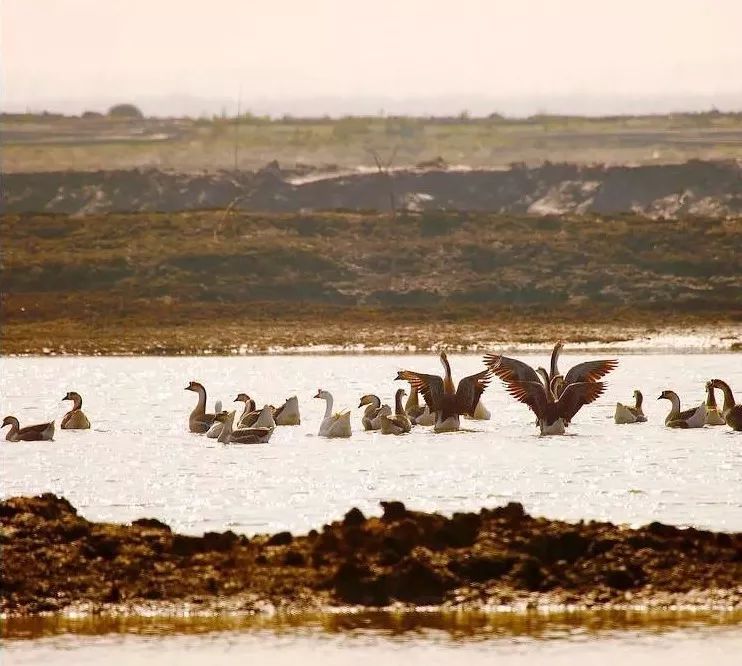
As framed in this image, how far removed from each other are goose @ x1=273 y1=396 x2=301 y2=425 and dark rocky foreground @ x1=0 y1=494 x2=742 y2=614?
42.5 feet

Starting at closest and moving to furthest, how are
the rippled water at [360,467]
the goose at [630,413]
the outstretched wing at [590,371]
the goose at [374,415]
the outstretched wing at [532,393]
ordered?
the rippled water at [360,467]
the outstretched wing at [532,393]
the outstretched wing at [590,371]
the goose at [374,415]
the goose at [630,413]

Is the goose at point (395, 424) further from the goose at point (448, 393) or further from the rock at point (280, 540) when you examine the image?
the rock at point (280, 540)

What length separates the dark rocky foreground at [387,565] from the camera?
47.5 ft

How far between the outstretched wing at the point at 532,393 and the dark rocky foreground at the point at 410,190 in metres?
58.5

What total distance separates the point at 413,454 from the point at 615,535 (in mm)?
9860

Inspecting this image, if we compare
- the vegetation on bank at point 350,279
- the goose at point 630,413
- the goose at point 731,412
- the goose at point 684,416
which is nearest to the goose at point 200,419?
the goose at point 630,413

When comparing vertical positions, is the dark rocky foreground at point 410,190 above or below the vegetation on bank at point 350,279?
above

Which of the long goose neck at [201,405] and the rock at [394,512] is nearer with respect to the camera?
the rock at [394,512]

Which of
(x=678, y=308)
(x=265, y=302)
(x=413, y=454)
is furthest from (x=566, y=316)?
(x=413, y=454)

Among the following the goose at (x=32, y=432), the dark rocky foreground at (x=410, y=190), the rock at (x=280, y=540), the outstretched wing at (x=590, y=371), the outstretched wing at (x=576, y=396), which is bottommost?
the goose at (x=32, y=432)

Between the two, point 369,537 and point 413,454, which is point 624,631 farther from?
point 413,454

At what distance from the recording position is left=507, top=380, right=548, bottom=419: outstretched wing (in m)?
26.0

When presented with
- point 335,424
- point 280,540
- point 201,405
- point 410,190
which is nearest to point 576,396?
point 335,424

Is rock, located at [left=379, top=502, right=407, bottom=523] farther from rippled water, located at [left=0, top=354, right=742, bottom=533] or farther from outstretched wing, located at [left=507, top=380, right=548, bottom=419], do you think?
outstretched wing, located at [left=507, top=380, right=548, bottom=419]
